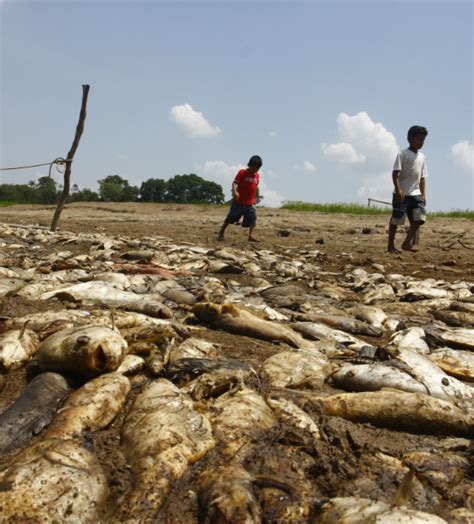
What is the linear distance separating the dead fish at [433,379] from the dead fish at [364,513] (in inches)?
42.0

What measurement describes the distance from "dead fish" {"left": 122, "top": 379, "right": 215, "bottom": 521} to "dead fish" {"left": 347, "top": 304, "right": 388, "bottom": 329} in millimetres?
2246

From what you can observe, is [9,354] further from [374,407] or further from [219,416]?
[374,407]

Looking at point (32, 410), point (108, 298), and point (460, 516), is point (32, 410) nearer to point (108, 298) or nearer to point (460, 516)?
point (460, 516)

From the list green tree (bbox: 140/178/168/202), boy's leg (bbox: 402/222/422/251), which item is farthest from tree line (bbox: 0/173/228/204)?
boy's leg (bbox: 402/222/422/251)

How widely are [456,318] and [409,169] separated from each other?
4.67 metres

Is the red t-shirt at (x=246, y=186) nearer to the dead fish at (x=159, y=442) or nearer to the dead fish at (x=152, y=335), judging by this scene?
the dead fish at (x=152, y=335)

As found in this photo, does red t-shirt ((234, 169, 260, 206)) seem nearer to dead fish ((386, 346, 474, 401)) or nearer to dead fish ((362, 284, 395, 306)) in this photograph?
dead fish ((362, 284, 395, 306))

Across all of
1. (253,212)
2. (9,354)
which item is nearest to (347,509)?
(9,354)

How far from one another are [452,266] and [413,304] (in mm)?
3185

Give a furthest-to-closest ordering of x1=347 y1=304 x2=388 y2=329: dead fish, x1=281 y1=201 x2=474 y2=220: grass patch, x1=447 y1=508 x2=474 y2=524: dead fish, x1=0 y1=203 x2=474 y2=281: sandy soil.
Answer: x1=281 y1=201 x2=474 y2=220: grass patch < x1=0 y1=203 x2=474 y2=281: sandy soil < x1=347 y1=304 x2=388 y2=329: dead fish < x1=447 y1=508 x2=474 y2=524: dead fish

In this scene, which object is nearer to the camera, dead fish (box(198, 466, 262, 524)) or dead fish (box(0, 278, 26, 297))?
dead fish (box(198, 466, 262, 524))

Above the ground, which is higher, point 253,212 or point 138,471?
point 253,212

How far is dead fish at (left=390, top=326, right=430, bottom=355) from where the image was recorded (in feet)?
10.9

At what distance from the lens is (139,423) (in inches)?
83.0
